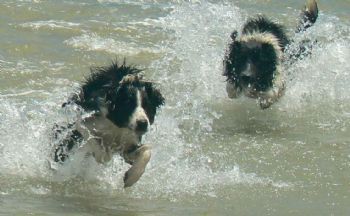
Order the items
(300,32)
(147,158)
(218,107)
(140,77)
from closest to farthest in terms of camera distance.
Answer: (147,158) → (140,77) → (218,107) → (300,32)

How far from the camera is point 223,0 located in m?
15.5

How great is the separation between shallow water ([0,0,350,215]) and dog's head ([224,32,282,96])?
287 millimetres

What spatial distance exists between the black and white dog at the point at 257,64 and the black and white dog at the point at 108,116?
2885mm

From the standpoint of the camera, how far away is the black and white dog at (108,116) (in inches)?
282

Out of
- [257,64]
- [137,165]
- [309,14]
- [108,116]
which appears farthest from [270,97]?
[137,165]

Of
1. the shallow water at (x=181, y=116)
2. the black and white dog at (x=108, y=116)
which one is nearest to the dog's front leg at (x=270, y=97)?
the shallow water at (x=181, y=116)

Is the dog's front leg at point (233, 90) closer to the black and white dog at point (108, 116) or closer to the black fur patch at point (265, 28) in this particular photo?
the black fur patch at point (265, 28)

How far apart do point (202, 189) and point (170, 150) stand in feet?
3.60

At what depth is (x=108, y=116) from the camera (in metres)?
7.28

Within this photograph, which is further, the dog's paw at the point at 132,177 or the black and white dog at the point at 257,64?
the black and white dog at the point at 257,64

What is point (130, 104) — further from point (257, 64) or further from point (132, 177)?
point (257, 64)

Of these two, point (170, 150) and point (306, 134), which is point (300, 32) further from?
point (170, 150)

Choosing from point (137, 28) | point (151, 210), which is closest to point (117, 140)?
point (151, 210)

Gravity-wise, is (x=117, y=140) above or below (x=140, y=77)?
below
